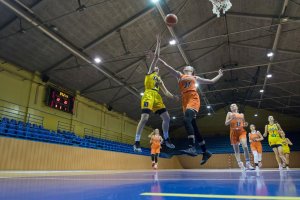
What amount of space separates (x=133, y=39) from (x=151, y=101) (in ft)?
28.1

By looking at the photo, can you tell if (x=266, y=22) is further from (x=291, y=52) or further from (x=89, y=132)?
(x=89, y=132)

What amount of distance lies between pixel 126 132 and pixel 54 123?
382 inches

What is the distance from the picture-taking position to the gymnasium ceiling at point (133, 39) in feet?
34.3

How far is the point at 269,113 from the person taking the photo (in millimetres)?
27688

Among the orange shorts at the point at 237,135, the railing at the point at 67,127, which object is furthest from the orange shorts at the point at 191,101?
the railing at the point at 67,127

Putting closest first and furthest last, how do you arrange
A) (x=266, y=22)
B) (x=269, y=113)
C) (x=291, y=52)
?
(x=266, y=22), (x=291, y=52), (x=269, y=113)

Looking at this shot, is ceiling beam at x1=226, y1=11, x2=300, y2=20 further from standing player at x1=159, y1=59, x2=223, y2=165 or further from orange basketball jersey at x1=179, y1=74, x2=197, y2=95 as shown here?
orange basketball jersey at x1=179, y1=74, x2=197, y2=95

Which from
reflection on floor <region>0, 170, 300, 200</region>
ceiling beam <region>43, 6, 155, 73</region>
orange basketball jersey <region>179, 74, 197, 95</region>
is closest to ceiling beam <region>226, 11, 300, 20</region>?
ceiling beam <region>43, 6, 155, 73</region>

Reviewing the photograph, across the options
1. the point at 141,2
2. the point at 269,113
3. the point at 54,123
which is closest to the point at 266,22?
the point at 141,2

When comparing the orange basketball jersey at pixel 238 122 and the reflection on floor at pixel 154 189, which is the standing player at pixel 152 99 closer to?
the reflection on floor at pixel 154 189

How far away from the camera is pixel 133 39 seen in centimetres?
1261

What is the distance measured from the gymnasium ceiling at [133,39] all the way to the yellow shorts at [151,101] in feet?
22.2

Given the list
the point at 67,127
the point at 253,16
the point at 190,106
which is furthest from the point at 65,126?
the point at 190,106

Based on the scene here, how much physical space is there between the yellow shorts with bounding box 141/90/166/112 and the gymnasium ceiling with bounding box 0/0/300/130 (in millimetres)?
6772
